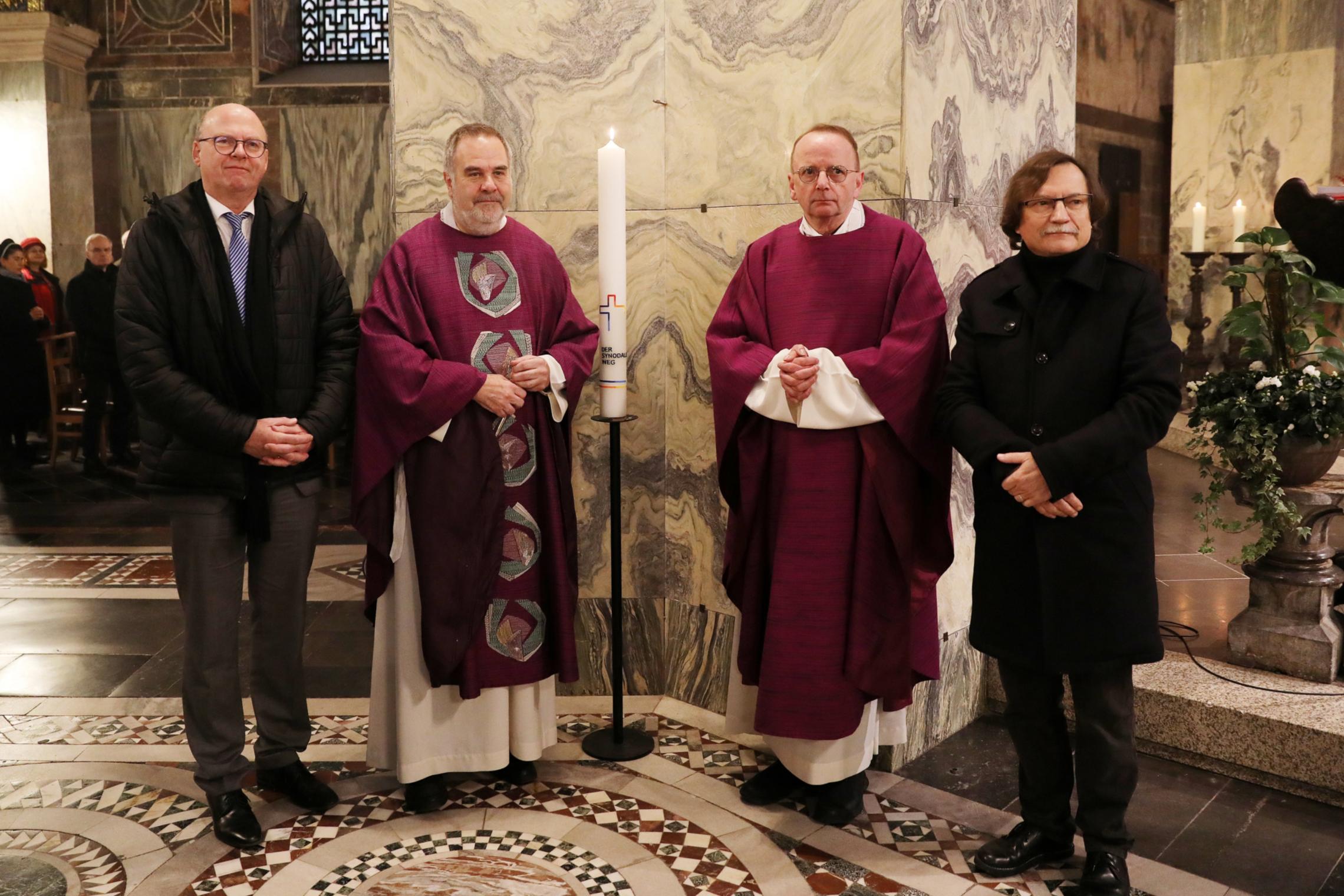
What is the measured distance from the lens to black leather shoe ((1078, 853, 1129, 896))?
2.51m

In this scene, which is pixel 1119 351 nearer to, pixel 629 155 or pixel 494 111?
pixel 629 155

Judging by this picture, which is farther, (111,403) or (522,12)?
(111,403)

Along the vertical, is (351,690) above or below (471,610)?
below

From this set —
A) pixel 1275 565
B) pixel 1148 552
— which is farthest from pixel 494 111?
pixel 1275 565

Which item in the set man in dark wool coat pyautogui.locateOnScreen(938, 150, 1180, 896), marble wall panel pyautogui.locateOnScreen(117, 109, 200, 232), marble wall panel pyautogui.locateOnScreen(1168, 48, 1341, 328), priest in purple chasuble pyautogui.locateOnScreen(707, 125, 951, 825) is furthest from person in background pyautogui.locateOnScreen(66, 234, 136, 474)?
marble wall panel pyautogui.locateOnScreen(1168, 48, 1341, 328)

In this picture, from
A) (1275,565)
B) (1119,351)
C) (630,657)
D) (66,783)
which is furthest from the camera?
(630,657)

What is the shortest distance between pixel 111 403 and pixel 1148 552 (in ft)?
25.8

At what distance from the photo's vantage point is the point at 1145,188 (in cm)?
1138

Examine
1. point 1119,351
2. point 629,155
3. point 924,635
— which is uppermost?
point 629,155

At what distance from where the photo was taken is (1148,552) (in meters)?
2.48

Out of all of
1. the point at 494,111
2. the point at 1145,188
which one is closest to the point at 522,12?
the point at 494,111

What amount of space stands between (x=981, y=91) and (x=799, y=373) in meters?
1.18

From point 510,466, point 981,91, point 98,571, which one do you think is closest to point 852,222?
point 981,91

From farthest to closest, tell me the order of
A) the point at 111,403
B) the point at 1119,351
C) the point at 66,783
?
the point at 111,403 < the point at 66,783 < the point at 1119,351
